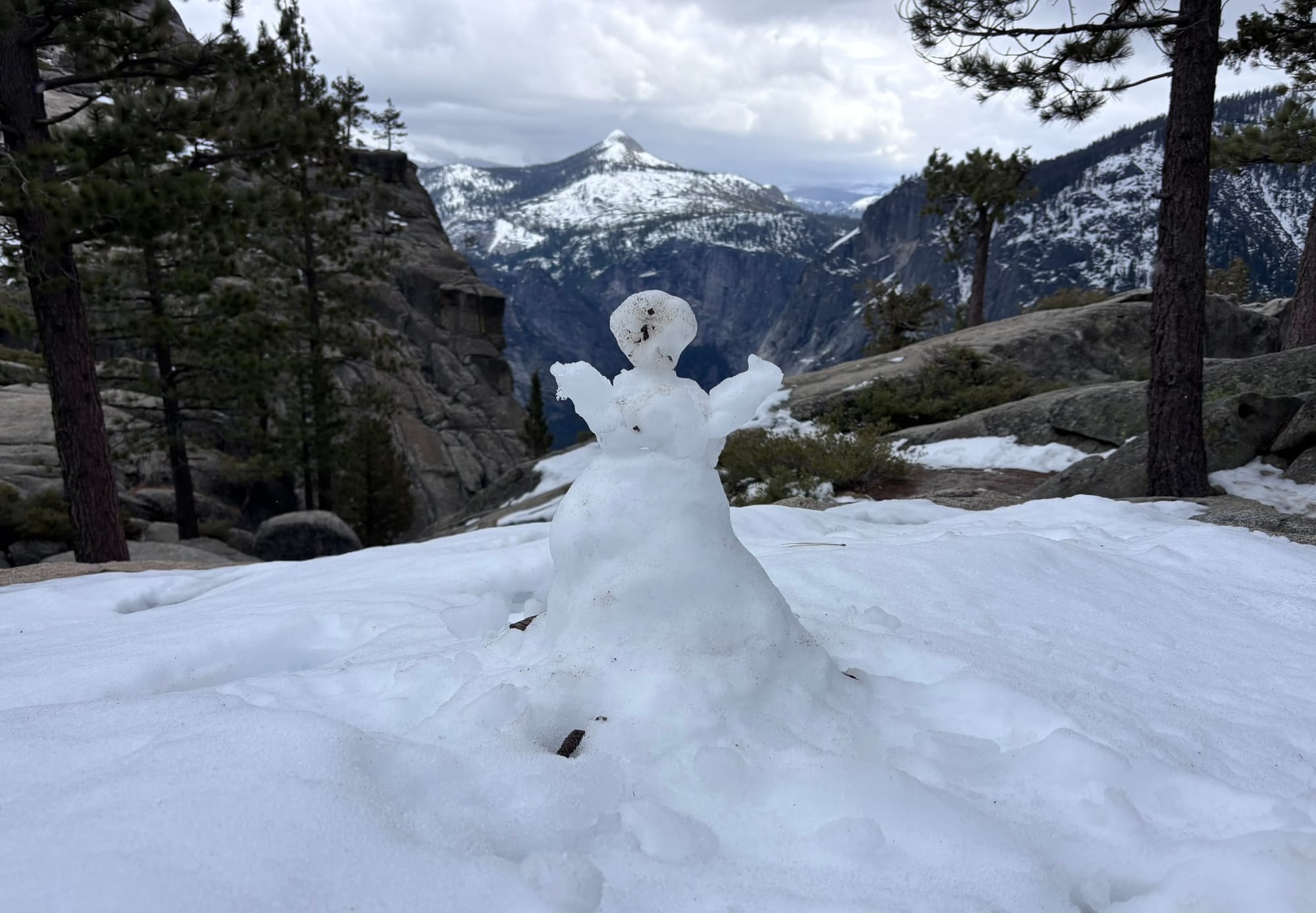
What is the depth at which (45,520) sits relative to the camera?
38.6ft

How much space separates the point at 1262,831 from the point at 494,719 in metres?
2.05

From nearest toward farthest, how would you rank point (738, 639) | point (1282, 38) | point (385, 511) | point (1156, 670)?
point (738, 639) < point (1156, 670) < point (1282, 38) < point (385, 511)

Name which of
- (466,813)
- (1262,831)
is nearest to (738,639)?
(466,813)

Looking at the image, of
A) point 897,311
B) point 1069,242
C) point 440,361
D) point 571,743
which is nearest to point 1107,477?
point 571,743

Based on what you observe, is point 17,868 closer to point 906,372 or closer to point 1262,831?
point 1262,831

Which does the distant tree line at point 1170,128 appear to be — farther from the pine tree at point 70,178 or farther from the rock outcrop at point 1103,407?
the pine tree at point 70,178

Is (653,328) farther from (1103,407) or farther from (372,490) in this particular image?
(372,490)

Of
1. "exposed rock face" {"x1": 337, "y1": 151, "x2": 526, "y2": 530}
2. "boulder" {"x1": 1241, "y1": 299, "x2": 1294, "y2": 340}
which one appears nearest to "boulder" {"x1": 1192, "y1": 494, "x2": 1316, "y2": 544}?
"boulder" {"x1": 1241, "y1": 299, "x2": 1294, "y2": 340}

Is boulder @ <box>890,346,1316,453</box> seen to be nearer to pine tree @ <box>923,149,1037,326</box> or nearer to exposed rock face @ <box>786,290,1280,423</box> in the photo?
exposed rock face @ <box>786,290,1280,423</box>

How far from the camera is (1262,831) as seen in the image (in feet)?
5.91

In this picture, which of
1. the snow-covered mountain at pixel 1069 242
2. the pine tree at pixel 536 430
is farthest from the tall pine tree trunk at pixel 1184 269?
the snow-covered mountain at pixel 1069 242

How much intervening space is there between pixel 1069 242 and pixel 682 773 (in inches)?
5480

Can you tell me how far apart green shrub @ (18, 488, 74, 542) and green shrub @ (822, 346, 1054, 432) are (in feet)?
41.8

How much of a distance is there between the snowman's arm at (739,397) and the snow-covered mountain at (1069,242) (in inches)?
1913
